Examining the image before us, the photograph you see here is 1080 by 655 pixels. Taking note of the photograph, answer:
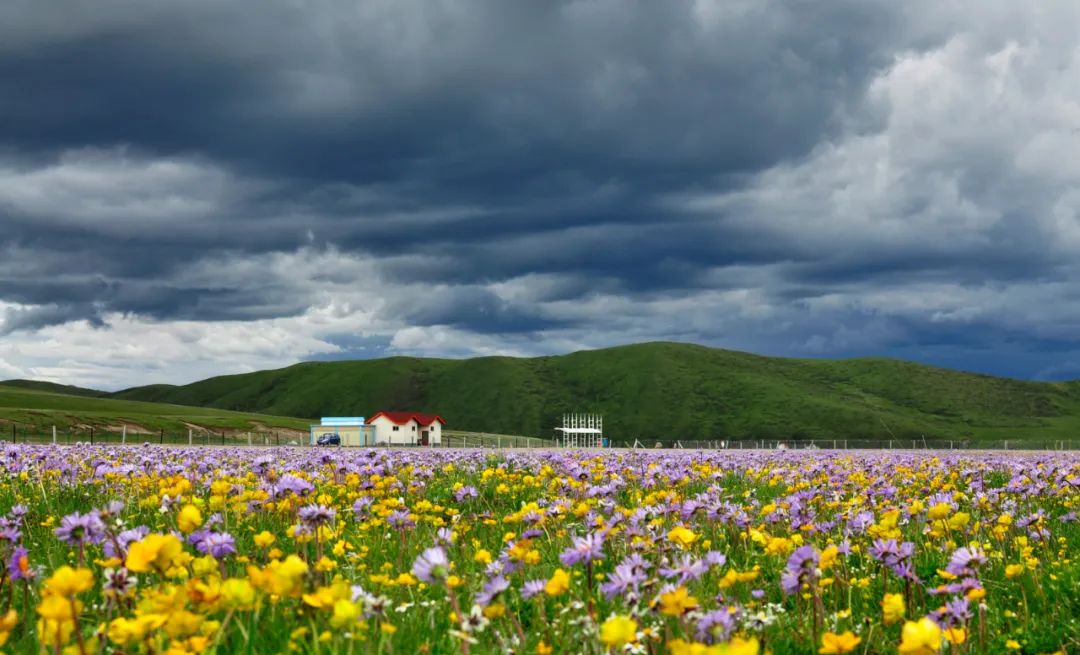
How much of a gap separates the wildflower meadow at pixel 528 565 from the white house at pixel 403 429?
118094mm

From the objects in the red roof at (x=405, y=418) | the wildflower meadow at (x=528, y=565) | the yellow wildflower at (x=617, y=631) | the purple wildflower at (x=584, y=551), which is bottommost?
the red roof at (x=405, y=418)

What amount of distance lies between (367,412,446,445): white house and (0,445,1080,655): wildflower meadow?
118094 millimetres

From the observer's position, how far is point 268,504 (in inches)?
335

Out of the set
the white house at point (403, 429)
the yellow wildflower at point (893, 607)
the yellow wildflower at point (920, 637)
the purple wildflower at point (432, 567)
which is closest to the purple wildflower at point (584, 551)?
the purple wildflower at point (432, 567)

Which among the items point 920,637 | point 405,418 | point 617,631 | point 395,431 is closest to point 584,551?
point 617,631

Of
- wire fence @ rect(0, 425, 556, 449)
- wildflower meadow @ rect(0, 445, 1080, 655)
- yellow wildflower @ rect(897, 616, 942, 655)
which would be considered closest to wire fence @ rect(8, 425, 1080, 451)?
wire fence @ rect(0, 425, 556, 449)

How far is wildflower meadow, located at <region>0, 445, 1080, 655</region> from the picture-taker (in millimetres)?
3688

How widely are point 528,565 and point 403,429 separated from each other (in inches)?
5012

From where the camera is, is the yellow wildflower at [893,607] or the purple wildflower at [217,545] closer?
the yellow wildflower at [893,607]

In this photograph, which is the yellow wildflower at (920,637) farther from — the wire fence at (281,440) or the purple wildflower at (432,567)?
the wire fence at (281,440)

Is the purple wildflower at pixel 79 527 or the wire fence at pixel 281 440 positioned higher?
the purple wildflower at pixel 79 527

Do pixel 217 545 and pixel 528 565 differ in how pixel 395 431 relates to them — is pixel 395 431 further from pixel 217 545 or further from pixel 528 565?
pixel 217 545

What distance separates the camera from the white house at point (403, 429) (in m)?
132

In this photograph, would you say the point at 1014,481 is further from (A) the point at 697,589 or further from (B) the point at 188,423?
(B) the point at 188,423
